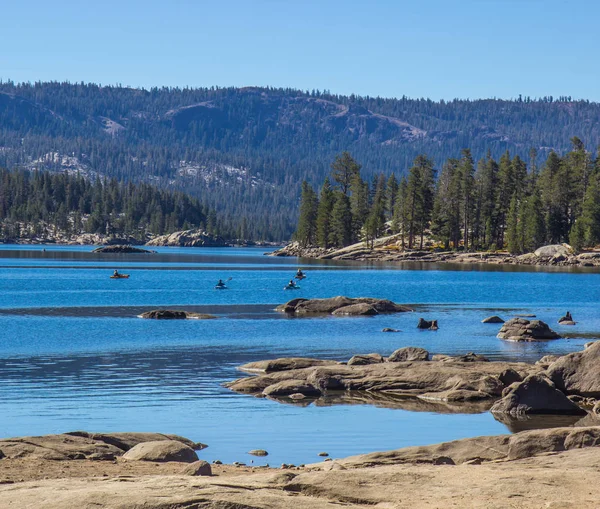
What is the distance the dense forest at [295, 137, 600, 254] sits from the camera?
145m

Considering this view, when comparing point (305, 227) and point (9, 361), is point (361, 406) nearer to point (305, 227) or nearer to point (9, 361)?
point (9, 361)

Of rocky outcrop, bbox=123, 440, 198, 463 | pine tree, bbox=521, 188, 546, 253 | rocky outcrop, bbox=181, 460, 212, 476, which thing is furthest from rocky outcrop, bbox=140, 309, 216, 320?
pine tree, bbox=521, 188, 546, 253

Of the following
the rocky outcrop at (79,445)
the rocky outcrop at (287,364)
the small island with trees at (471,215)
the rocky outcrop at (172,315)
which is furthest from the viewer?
the small island with trees at (471,215)

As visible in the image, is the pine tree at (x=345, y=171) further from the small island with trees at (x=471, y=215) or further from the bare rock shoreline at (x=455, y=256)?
the bare rock shoreline at (x=455, y=256)

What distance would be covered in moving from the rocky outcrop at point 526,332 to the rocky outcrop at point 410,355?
13934mm

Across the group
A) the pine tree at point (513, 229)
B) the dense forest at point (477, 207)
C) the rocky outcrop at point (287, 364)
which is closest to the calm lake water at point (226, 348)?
the rocky outcrop at point (287, 364)

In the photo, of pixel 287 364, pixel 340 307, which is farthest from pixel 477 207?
pixel 287 364

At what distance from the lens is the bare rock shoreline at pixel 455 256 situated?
137 metres

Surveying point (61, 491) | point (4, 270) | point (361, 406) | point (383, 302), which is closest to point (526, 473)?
point (61, 491)

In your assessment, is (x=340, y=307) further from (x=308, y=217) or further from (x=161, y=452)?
(x=308, y=217)

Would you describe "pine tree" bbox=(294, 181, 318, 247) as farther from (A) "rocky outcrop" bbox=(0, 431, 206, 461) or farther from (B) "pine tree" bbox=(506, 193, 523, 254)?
(A) "rocky outcrop" bbox=(0, 431, 206, 461)

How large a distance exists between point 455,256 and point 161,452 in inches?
5358

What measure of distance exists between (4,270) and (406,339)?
8558 centimetres

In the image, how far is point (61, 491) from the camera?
43.1 feet
